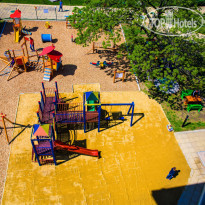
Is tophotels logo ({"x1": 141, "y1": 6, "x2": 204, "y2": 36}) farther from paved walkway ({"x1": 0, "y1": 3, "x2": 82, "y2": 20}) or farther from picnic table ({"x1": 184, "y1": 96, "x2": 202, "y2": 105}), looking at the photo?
paved walkway ({"x1": 0, "y1": 3, "x2": 82, "y2": 20})

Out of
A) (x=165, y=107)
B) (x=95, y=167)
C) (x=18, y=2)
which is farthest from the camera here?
(x=18, y=2)

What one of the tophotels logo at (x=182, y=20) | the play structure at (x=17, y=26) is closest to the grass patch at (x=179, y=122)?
the tophotels logo at (x=182, y=20)

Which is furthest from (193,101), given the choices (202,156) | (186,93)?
(202,156)

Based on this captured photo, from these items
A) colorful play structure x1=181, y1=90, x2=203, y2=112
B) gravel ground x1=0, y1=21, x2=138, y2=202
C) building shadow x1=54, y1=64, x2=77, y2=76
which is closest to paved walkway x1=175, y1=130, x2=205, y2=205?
colorful play structure x1=181, y1=90, x2=203, y2=112

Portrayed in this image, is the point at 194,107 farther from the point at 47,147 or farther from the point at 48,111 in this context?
the point at 47,147

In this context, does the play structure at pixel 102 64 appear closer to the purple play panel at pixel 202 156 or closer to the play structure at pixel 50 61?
the play structure at pixel 50 61

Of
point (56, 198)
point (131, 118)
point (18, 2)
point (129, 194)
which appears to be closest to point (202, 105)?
point (131, 118)

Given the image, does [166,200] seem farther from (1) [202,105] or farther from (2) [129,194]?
(1) [202,105]
